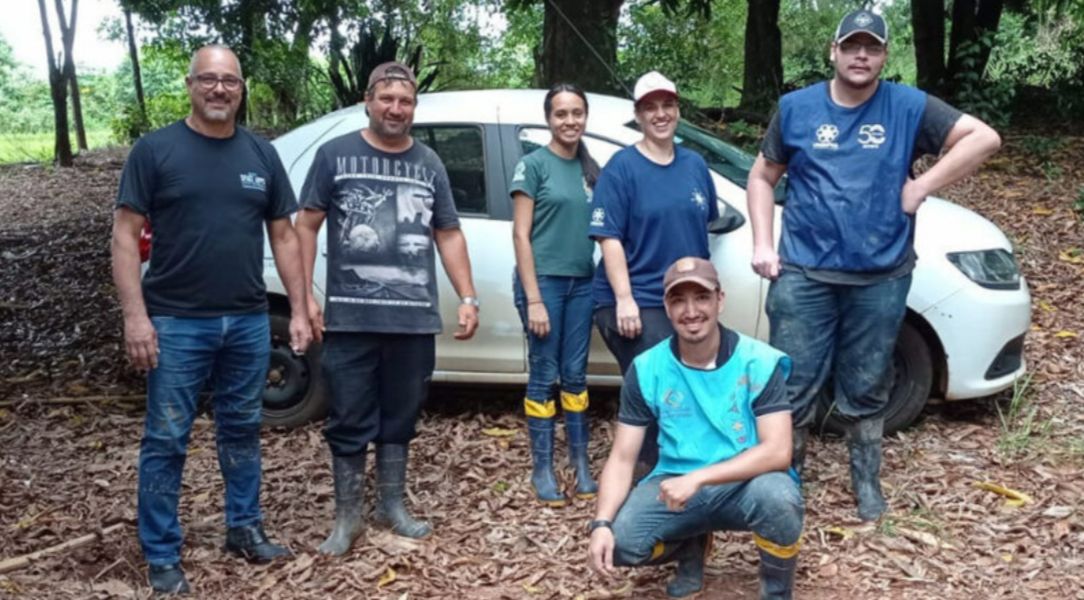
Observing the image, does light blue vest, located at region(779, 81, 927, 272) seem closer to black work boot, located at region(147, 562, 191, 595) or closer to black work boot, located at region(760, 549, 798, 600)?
black work boot, located at region(760, 549, 798, 600)

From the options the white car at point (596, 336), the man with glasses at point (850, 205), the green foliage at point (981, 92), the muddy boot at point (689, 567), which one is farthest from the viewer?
the green foliage at point (981, 92)

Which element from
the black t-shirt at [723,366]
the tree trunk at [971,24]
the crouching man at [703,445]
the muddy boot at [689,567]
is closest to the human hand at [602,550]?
the crouching man at [703,445]

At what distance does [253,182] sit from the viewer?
3.83 m

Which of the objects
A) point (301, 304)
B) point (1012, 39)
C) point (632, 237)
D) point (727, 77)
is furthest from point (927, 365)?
point (727, 77)

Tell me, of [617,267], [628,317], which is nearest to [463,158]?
[617,267]

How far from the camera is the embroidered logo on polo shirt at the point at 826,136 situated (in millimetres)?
3967

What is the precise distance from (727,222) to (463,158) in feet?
4.38

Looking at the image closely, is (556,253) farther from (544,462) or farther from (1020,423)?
(1020,423)

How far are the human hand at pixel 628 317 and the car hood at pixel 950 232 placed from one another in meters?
1.62

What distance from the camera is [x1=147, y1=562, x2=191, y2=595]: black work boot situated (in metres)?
3.94

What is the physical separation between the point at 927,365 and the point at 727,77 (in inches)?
553

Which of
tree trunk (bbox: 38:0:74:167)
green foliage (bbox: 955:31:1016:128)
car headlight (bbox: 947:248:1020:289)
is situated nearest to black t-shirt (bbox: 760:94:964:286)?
car headlight (bbox: 947:248:1020:289)

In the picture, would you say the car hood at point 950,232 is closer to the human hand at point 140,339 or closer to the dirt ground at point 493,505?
the dirt ground at point 493,505

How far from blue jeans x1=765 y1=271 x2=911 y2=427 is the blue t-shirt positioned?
0.40m
